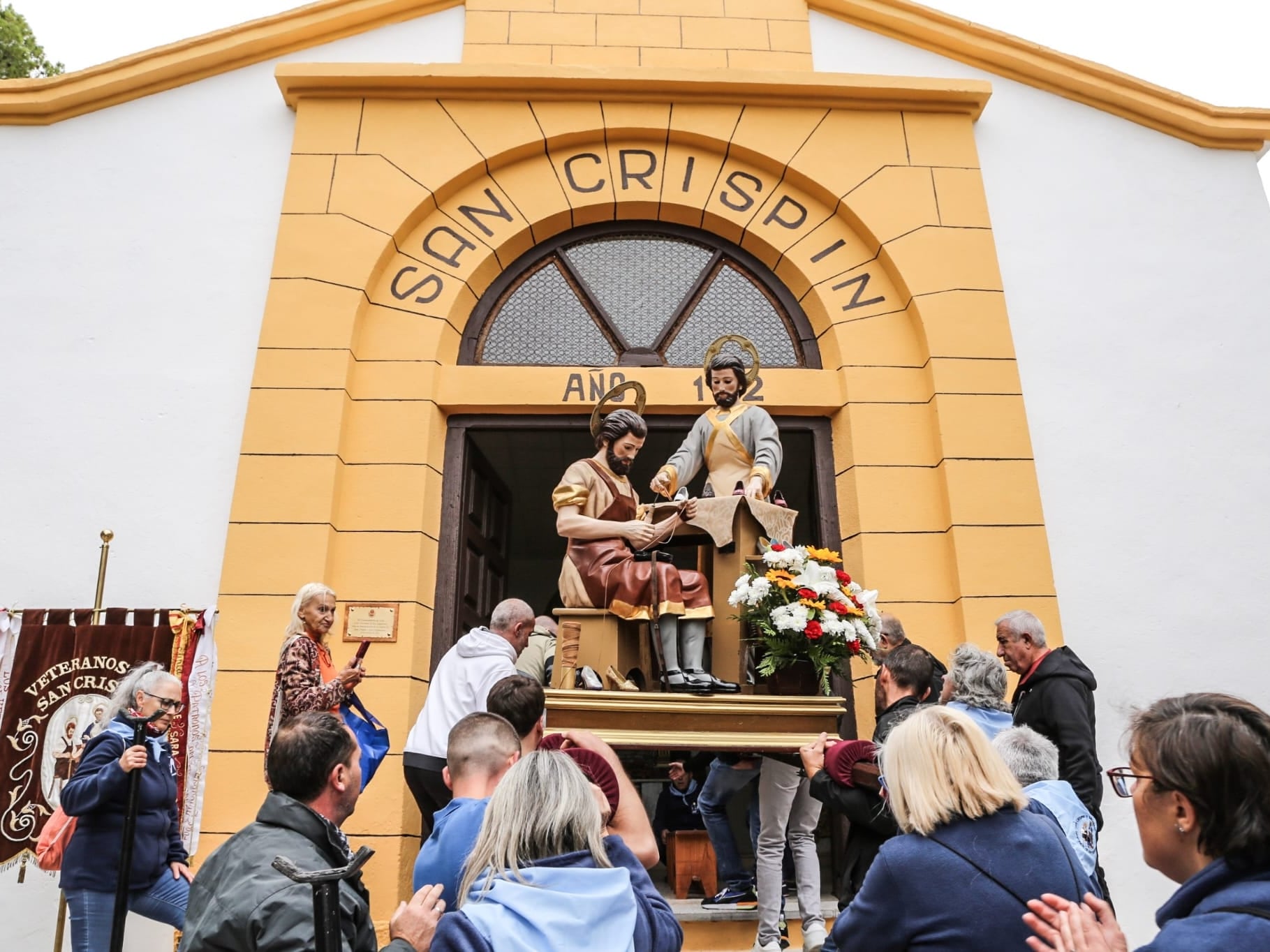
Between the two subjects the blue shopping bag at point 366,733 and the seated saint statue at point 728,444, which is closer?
the blue shopping bag at point 366,733

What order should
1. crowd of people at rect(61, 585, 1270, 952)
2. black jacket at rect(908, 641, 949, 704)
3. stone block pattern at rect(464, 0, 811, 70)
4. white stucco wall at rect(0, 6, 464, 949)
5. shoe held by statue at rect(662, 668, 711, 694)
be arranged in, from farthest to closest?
stone block pattern at rect(464, 0, 811, 70)
white stucco wall at rect(0, 6, 464, 949)
shoe held by statue at rect(662, 668, 711, 694)
black jacket at rect(908, 641, 949, 704)
crowd of people at rect(61, 585, 1270, 952)

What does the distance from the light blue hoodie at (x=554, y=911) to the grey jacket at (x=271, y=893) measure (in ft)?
1.12

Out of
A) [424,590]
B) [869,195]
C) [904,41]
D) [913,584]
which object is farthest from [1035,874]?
[904,41]

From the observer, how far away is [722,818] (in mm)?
6180

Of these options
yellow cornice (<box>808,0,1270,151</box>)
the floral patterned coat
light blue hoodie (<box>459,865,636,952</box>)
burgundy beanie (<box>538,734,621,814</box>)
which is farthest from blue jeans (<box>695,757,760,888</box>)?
yellow cornice (<box>808,0,1270,151</box>)

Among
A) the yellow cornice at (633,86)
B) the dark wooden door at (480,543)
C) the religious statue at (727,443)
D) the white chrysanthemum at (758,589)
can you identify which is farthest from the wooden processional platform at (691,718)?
the yellow cornice at (633,86)

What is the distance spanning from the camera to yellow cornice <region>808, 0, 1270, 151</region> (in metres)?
8.52

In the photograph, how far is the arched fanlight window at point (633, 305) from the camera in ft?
27.2

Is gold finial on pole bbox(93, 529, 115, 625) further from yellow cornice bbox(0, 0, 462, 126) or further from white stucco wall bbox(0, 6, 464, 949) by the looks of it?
yellow cornice bbox(0, 0, 462, 126)

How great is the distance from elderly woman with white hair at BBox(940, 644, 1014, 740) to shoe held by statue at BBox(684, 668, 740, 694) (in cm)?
152

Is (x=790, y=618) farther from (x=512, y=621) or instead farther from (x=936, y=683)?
(x=512, y=621)

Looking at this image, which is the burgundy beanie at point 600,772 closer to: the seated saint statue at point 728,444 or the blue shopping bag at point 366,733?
the blue shopping bag at point 366,733

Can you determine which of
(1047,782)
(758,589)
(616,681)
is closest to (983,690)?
(1047,782)

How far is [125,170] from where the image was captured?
8.20 metres
